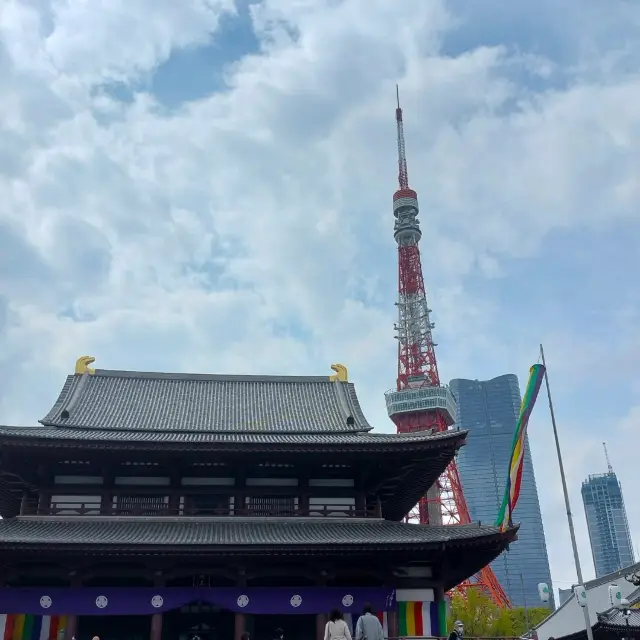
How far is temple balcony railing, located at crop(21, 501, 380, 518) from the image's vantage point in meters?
23.4

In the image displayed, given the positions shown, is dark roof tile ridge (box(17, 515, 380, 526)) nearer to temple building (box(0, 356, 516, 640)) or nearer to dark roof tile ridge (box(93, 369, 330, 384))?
temple building (box(0, 356, 516, 640))

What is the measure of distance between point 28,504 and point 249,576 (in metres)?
8.90

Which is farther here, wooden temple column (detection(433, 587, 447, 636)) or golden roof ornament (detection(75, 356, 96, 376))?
golden roof ornament (detection(75, 356, 96, 376))

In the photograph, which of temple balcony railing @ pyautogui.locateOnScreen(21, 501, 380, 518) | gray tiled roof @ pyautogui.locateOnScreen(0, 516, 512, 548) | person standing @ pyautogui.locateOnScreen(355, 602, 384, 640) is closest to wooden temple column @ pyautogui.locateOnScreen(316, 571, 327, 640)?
gray tiled roof @ pyautogui.locateOnScreen(0, 516, 512, 548)

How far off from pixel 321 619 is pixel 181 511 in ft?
20.1

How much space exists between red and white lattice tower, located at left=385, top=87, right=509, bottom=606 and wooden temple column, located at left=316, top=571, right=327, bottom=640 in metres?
58.3

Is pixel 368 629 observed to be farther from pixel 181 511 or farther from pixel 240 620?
pixel 181 511

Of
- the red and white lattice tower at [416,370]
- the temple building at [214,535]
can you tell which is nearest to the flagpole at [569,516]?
the temple building at [214,535]

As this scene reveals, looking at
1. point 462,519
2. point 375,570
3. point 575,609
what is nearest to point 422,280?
point 462,519

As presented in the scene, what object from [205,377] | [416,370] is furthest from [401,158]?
[205,377]

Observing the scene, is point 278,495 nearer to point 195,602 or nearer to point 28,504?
point 195,602

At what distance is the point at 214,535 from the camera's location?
2188cm

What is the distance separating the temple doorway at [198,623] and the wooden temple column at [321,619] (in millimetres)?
3063

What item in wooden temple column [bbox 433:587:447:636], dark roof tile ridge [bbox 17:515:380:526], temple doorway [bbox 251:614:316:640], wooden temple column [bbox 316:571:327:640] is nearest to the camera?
wooden temple column [bbox 316:571:327:640]
